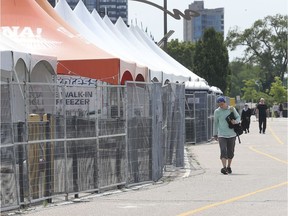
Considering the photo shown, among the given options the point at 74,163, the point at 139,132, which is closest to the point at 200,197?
the point at 74,163

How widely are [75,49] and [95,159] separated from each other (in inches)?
383

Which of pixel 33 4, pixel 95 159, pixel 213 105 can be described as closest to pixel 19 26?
pixel 33 4

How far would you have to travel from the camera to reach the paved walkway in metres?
11.4

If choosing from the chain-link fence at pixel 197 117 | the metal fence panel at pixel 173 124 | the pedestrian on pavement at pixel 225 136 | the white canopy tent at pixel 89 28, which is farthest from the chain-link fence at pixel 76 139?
the chain-link fence at pixel 197 117

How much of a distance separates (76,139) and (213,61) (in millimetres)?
73784

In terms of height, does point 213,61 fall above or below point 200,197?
above

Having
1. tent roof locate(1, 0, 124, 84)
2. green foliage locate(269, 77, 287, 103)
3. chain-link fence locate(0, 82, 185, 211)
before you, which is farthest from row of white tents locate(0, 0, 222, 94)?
green foliage locate(269, 77, 287, 103)

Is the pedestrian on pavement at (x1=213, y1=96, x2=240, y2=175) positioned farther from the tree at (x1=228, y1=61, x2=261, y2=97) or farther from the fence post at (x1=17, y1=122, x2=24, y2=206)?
the tree at (x1=228, y1=61, x2=261, y2=97)

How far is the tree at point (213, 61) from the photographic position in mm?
85625

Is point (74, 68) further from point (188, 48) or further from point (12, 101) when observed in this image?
point (188, 48)

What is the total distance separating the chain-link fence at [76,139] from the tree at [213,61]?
69345 millimetres

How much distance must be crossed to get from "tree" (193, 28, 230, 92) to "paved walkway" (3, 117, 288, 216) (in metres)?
66.1

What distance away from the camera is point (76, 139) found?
1272 centimetres

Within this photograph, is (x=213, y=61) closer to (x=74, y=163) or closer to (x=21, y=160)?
(x=74, y=163)
